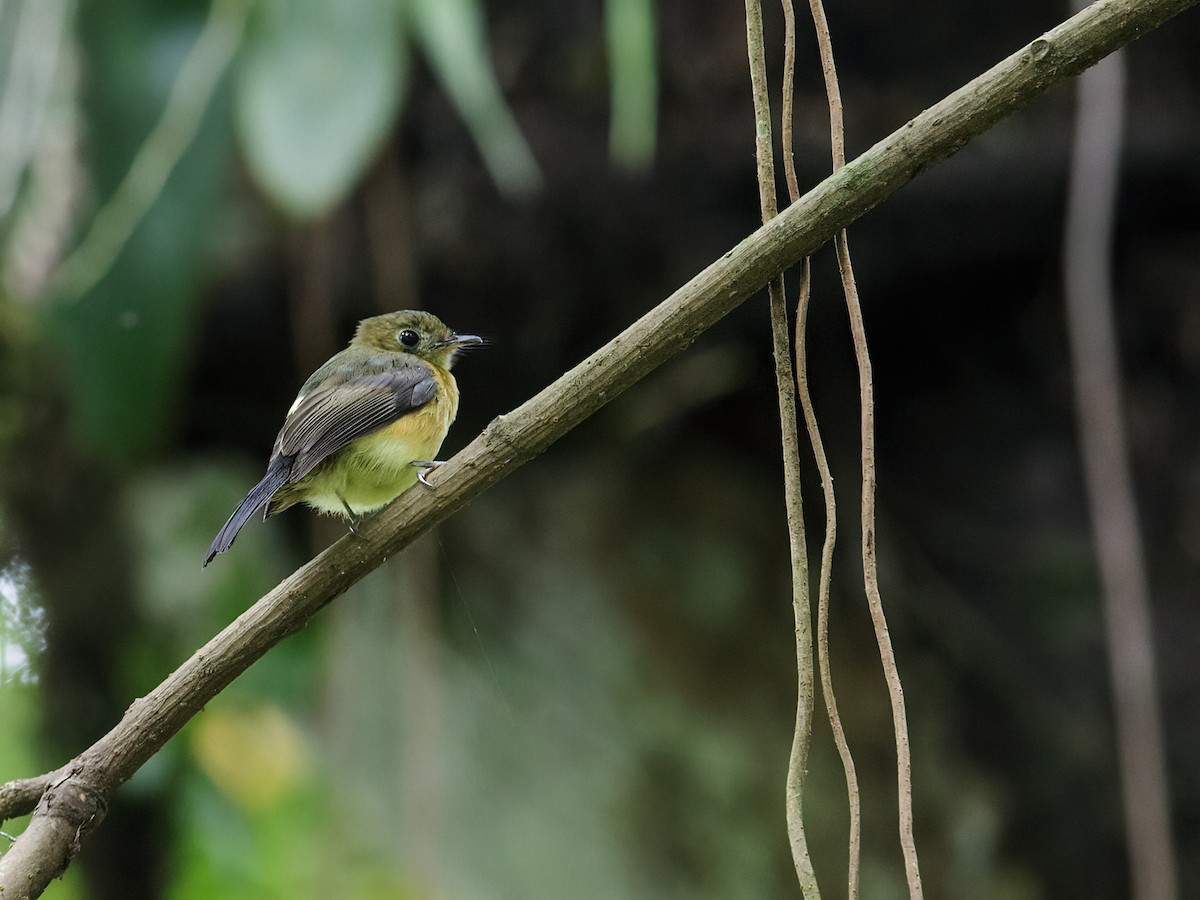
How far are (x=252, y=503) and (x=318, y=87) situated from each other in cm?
89

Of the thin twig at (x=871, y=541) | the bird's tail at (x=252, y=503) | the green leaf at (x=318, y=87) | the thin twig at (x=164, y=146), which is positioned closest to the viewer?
the thin twig at (x=871, y=541)

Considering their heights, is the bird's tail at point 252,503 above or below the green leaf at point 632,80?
below

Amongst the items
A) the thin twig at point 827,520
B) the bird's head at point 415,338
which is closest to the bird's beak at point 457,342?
the bird's head at point 415,338

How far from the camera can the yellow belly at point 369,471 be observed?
7.33 feet

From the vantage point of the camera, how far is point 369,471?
7.34ft

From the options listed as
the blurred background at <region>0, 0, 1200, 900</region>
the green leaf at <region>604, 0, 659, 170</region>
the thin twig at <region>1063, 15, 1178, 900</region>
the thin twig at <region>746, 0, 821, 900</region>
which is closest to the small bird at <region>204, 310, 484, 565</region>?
the green leaf at <region>604, 0, 659, 170</region>

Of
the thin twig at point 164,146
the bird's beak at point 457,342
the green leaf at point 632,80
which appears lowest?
the bird's beak at point 457,342

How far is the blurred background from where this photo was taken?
385cm

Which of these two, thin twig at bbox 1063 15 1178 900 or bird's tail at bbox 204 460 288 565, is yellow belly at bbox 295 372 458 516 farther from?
thin twig at bbox 1063 15 1178 900

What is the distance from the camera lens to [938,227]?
13.3 ft

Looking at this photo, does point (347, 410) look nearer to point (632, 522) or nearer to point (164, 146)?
point (164, 146)

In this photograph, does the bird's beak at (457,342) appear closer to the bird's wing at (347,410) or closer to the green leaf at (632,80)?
the bird's wing at (347,410)

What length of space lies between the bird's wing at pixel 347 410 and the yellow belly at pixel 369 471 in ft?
0.09

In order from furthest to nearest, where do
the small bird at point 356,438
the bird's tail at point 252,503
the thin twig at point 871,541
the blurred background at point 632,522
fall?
the blurred background at point 632,522 → the small bird at point 356,438 → the bird's tail at point 252,503 → the thin twig at point 871,541
